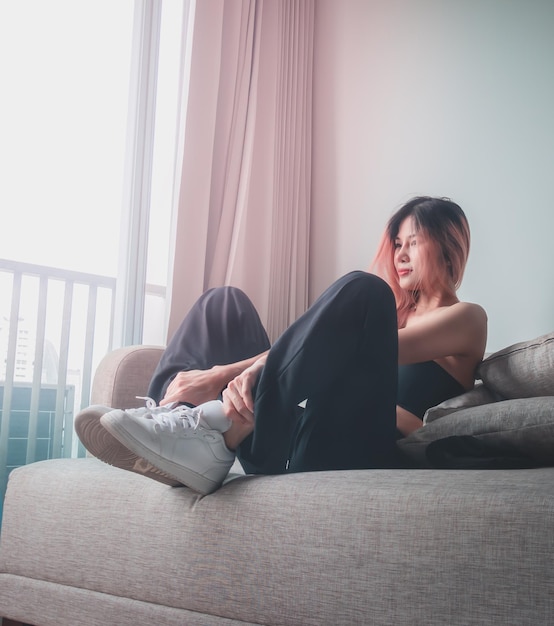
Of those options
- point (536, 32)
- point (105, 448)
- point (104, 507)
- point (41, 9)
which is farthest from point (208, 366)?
point (536, 32)

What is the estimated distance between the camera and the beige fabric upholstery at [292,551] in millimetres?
857

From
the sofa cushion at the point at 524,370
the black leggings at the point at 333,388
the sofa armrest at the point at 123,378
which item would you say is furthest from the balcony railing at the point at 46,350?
the sofa cushion at the point at 524,370

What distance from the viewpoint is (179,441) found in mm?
1072

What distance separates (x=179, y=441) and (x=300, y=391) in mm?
218

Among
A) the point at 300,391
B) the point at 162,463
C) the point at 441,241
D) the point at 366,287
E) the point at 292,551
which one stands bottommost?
the point at 292,551

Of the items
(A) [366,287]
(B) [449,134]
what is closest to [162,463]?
(A) [366,287]

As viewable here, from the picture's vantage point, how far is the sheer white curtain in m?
2.86

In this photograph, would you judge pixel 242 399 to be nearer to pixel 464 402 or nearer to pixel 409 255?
pixel 464 402

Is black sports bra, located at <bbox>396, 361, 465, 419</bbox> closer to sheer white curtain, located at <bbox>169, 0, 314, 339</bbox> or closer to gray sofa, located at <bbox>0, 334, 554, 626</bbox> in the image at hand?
gray sofa, located at <bbox>0, 334, 554, 626</bbox>

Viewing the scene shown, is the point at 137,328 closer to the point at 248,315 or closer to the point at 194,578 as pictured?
the point at 248,315

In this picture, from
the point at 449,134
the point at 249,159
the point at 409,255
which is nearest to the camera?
the point at 409,255

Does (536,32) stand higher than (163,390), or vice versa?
(536,32)

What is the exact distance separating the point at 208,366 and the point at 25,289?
1.13 meters

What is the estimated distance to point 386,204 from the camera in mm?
3070
